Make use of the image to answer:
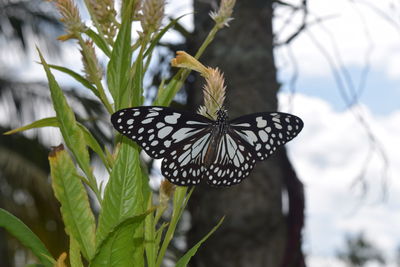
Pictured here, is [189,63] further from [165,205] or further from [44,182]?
[44,182]

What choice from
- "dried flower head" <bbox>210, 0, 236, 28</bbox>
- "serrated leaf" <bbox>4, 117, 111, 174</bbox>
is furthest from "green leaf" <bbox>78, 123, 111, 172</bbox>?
"dried flower head" <bbox>210, 0, 236, 28</bbox>

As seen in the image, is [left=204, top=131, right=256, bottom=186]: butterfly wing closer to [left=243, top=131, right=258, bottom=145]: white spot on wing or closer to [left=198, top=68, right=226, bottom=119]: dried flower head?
[left=243, top=131, right=258, bottom=145]: white spot on wing

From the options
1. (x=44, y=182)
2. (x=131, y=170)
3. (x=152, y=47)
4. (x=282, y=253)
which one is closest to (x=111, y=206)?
(x=131, y=170)

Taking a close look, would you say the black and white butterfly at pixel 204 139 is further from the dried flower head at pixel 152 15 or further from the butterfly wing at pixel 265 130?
the dried flower head at pixel 152 15

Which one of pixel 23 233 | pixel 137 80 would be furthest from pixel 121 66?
pixel 23 233

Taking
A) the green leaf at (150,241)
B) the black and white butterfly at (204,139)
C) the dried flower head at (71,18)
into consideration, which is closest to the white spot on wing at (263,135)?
the black and white butterfly at (204,139)
